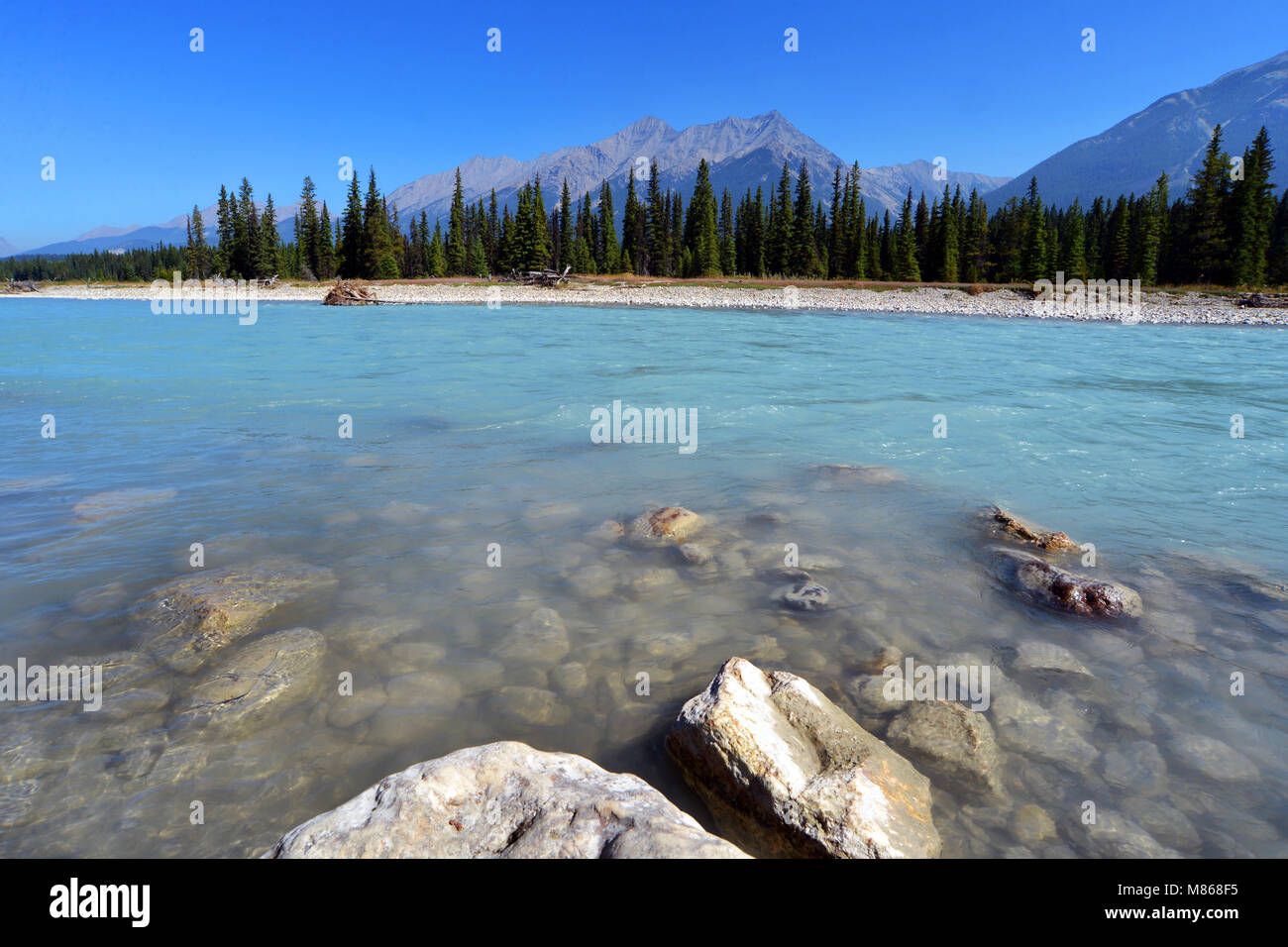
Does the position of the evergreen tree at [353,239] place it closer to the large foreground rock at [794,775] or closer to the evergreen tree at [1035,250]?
the evergreen tree at [1035,250]

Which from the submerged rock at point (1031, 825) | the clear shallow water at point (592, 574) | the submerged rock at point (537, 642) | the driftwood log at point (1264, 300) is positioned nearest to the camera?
the submerged rock at point (1031, 825)

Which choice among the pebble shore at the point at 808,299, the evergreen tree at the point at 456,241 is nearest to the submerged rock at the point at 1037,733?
the pebble shore at the point at 808,299

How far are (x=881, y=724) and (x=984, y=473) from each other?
738cm

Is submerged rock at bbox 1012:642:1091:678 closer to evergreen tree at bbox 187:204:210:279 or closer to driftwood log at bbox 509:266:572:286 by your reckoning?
driftwood log at bbox 509:266:572:286

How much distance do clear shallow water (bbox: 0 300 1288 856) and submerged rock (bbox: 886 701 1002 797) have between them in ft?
0.34

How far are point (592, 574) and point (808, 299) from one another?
194ft

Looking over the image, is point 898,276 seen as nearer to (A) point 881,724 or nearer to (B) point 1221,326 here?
(B) point 1221,326

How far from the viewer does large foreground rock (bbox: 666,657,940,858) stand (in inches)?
128

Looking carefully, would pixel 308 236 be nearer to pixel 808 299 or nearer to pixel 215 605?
pixel 808 299

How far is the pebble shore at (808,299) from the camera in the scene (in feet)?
152

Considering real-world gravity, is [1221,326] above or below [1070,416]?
above

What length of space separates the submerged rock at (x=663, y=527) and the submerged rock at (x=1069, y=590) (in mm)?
3270

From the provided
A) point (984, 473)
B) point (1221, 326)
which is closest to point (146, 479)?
point (984, 473)
